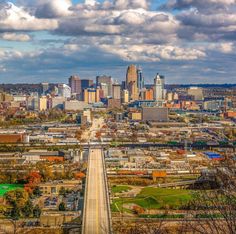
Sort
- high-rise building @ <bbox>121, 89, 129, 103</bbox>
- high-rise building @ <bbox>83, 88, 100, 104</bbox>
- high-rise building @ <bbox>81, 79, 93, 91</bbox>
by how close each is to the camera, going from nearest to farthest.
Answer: high-rise building @ <bbox>121, 89, 129, 103</bbox>, high-rise building @ <bbox>83, 88, 100, 104</bbox>, high-rise building @ <bbox>81, 79, 93, 91</bbox>

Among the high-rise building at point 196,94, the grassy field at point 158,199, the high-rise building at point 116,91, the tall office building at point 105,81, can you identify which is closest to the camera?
the grassy field at point 158,199

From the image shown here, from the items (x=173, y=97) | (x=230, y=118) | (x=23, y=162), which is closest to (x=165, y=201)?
(x=23, y=162)

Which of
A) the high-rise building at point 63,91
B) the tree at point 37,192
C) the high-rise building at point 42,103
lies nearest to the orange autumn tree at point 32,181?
the tree at point 37,192

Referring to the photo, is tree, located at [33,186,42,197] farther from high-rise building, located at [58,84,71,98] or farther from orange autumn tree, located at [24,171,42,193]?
high-rise building, located at [58,84,71,98]

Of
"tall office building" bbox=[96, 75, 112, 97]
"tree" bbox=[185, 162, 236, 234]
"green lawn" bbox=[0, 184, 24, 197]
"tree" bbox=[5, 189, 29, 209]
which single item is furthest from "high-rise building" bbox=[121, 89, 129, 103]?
"tree" bbox=[185, 162, 236, 234]

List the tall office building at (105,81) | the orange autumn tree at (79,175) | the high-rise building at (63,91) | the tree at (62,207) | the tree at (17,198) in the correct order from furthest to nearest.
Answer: the tall office building at (105,81)
the high-rise building at (63,91)
the orange autumn tree at (79,175)
the tree at (17,198)
the tree at (62,207)

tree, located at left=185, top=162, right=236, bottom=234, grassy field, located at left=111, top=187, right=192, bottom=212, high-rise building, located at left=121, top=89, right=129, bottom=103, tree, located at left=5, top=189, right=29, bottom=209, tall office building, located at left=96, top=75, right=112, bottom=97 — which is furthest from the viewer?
tall office building, located at left=96, top=75, right=112, bottom=97

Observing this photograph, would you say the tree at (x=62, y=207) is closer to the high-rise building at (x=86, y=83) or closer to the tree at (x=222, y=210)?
the tree at (x=222, y=210)

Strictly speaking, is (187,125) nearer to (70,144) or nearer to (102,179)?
(70,144)
